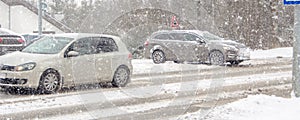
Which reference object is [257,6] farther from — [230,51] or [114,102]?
[114,102]

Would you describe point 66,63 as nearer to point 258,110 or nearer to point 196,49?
point 258,110

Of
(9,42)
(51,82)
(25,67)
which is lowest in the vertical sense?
(51,82)

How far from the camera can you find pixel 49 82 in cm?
1145

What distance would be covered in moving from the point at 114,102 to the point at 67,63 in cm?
193

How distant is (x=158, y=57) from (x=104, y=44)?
9.13 meters

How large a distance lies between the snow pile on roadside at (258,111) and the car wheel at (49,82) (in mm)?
3982

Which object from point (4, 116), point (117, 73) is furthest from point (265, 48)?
point (4, 116)

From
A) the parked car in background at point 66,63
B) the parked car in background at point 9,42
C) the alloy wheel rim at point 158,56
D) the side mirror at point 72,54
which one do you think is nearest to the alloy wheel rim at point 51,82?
the parked car in background at point 66,63

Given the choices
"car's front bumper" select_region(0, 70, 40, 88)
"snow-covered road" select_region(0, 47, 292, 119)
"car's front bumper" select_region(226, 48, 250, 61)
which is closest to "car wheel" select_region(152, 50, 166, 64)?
"car's front bumper" select_region(226, 48, 250, 61)

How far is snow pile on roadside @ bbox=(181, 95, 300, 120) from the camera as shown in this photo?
8025mm

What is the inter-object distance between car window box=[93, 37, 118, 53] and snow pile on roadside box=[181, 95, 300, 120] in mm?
4524

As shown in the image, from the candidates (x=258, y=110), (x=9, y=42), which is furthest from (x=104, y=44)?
(x=9, y=42)

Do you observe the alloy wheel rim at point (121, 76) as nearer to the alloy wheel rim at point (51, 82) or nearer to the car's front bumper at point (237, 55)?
the alloy wheel rim at point (51, 82)

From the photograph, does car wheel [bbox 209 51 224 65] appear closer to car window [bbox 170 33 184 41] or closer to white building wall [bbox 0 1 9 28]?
car window [bbox 170 33 184 41]
